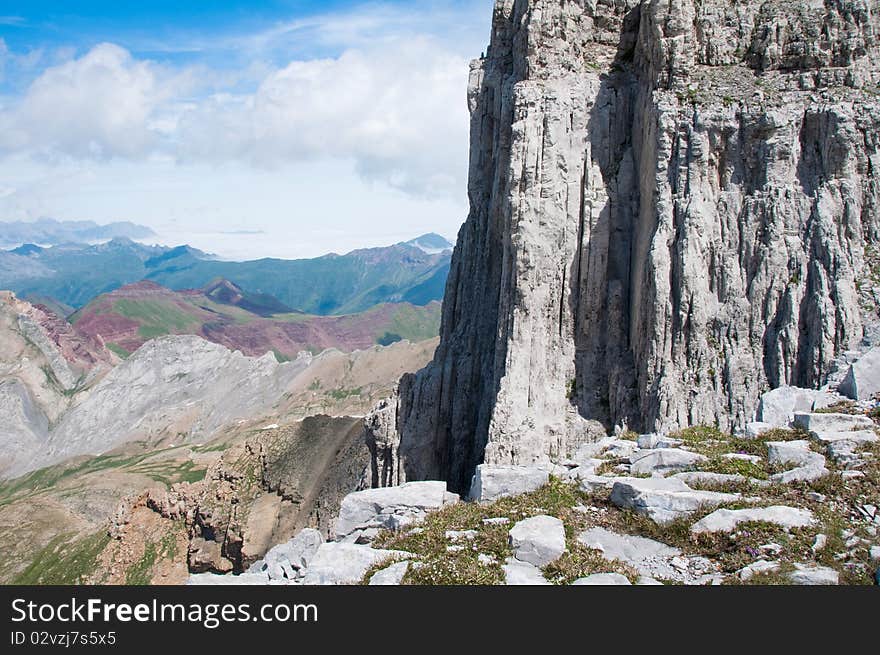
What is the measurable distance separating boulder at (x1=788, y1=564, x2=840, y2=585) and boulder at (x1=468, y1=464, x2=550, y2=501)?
630 cm

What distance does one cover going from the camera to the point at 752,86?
91.2 ft

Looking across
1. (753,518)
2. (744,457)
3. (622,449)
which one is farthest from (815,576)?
(622,449)

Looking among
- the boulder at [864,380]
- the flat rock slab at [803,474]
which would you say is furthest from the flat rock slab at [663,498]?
the boulder at [864,380]

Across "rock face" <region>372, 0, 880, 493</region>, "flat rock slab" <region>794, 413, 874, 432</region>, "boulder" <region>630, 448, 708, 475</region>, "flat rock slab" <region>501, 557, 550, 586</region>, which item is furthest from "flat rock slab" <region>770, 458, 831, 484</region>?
"rock face" <region>372, 0, 880, 493</region>

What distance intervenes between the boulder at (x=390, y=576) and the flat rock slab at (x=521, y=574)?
173cm

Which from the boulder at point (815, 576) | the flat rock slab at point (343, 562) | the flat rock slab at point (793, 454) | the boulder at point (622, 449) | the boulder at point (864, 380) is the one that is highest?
the boulder at point (864, 380)

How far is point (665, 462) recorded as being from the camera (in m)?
16.0

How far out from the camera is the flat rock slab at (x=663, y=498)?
13.4 metres

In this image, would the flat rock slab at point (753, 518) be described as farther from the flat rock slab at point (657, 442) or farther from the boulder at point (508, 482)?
the flat rock slab at point (657, 442)

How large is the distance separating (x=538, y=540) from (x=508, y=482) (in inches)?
149

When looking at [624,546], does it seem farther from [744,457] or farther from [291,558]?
[291,558]

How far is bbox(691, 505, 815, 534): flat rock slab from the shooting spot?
40.3ft

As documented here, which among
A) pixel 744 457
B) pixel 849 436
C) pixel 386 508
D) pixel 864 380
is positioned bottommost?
pixel 386 508

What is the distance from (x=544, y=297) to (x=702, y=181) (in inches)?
315
